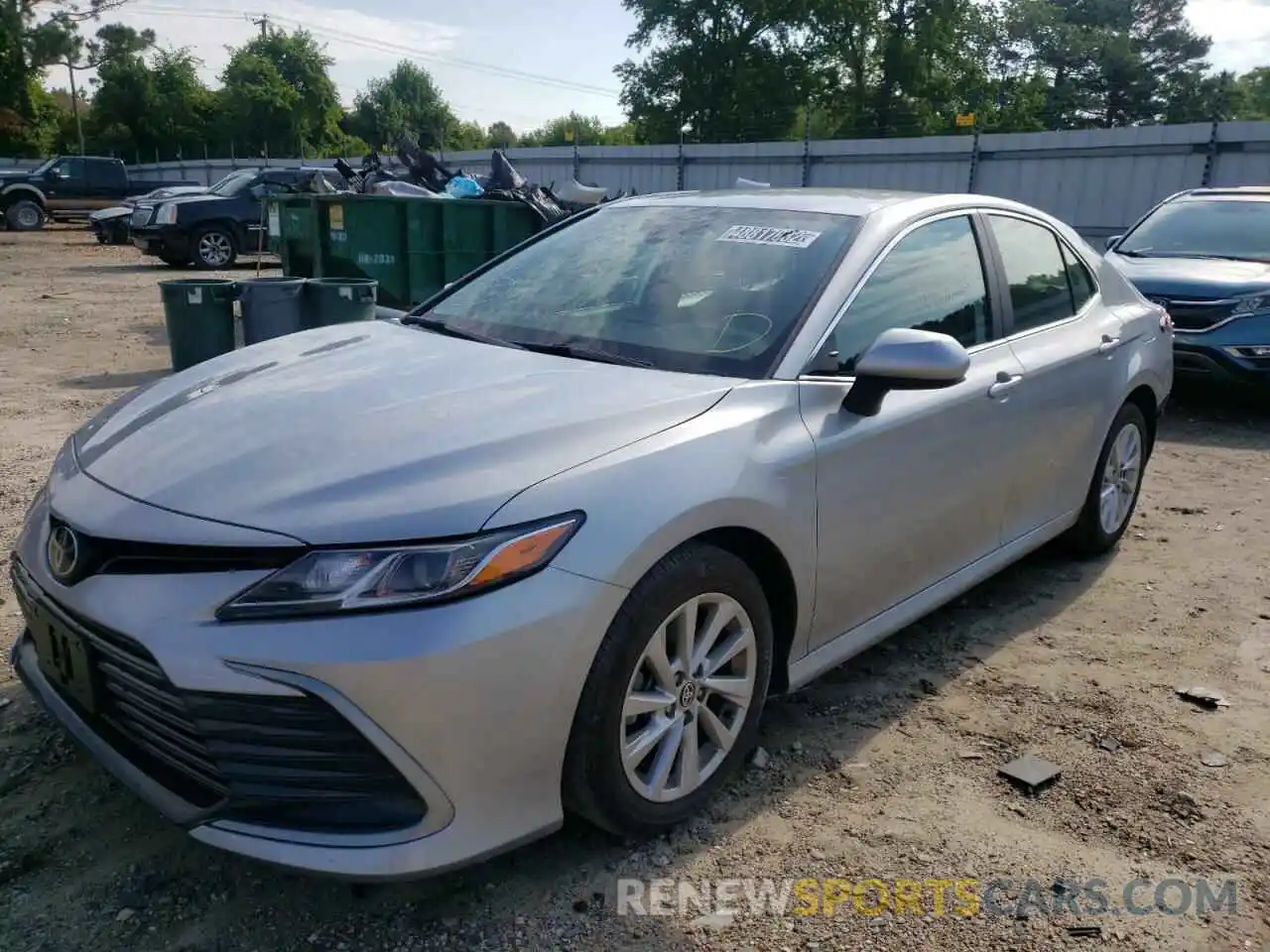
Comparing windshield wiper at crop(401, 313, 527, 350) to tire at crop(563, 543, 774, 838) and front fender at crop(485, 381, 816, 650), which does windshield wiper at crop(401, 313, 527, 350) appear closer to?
front fender at crop(485, 381, 816, 650)

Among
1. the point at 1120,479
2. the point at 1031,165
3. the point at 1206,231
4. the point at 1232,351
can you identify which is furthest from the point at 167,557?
the point at 1031,165

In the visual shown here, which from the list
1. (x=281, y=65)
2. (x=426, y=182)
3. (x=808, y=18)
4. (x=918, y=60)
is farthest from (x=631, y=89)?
(x=426, y=182)

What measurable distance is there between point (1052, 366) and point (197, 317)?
6145 millimetres

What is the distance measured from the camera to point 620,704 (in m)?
2.30

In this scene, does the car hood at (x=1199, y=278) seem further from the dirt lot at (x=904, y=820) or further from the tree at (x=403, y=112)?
the tree at (x=403, y=112)

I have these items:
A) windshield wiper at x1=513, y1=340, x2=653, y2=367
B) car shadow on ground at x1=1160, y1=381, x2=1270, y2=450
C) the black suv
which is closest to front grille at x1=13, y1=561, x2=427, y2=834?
windshield wiper at x1=513, y1=340, x2=653, y2=367

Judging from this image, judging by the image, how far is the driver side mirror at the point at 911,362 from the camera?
275 centimetres

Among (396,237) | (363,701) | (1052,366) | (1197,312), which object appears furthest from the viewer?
(396,237)

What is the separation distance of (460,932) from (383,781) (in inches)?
18.3

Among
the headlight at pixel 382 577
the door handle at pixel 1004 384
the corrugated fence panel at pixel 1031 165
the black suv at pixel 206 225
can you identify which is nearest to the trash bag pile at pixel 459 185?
the corrugated fence panel at pixel 1031 165

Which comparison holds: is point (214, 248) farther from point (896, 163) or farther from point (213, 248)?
point (896, 163)

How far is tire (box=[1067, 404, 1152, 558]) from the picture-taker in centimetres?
442

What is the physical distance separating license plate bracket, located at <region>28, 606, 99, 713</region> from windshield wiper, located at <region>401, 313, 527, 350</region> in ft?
4.69

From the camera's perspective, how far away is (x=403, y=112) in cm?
8131
